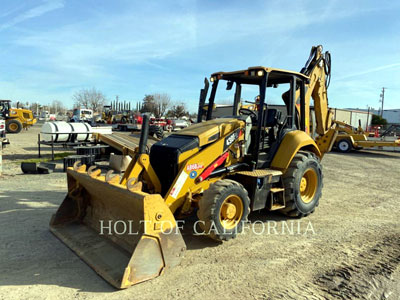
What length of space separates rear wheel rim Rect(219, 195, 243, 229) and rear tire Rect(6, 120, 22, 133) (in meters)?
25.8

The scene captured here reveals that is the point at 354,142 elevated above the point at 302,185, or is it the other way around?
the point at 354,142

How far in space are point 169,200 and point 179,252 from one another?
28.8 inches

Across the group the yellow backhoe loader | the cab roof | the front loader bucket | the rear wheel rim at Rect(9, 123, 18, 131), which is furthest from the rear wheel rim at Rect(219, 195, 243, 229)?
the rear wheel rim at Rect(9, 123, 18, 131)

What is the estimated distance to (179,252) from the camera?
11.6 ft

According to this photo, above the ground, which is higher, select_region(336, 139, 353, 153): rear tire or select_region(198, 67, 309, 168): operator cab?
select_region(198, 67, 309, 168): operator cab

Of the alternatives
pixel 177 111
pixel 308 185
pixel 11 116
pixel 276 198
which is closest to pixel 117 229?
pixel 276 198

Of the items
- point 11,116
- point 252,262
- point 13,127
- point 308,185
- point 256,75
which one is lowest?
point 252,262

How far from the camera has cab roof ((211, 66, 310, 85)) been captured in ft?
16.6

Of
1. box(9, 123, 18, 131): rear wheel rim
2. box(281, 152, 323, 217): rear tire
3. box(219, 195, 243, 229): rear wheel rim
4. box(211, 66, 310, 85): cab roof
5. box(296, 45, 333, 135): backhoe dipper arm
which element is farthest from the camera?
box(9, 123, 18, 131): rear wheel rim

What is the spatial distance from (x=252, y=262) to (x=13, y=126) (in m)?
26.6

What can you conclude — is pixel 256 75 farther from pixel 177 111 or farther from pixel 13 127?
pixel 177 111

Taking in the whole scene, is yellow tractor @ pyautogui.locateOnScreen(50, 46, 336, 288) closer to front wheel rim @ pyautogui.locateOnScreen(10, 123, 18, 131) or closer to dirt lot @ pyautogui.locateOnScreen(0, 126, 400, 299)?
dirt lot @ pyautogui.locateOnScreen(0, 126, 400, 299)

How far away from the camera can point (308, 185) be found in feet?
19.4

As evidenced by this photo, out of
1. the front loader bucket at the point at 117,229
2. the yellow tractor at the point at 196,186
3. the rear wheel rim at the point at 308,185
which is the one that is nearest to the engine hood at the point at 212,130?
the yellow tractor at the point at 196,186
